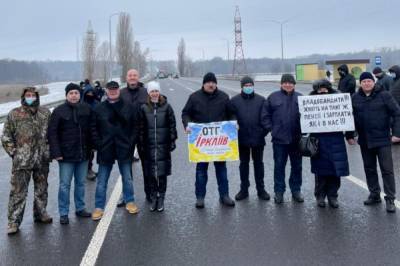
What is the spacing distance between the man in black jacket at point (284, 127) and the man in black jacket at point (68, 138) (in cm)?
251

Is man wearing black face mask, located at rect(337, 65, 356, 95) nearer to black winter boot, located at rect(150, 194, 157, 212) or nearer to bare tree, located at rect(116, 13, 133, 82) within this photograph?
black winter boot, located at rect(150, 194, 157, 212)

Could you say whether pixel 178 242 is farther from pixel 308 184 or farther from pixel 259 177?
pixel 308 184

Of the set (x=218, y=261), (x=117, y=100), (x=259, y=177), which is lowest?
(x=218, y=261)

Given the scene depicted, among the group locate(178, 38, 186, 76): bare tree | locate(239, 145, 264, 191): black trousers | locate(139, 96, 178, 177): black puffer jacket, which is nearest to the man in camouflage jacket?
locate(139, 96, 178, 177): black puffer jacket

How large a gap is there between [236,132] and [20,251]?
132 inches

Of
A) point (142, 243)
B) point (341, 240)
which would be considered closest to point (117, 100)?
point (142, 243)

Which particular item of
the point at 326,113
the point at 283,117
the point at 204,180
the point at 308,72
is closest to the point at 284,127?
the point at 283,117

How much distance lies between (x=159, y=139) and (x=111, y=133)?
0.69 meters

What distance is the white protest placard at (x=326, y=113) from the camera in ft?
24.0

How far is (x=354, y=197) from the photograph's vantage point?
7.79 metres

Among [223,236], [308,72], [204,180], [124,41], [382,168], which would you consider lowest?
[223,236]

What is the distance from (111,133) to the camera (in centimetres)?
712

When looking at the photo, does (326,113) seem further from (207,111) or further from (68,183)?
(68,183)

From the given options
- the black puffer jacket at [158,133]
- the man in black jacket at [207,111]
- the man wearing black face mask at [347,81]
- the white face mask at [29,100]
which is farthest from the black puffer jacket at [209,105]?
the man wearing black face mask at [347,81]
